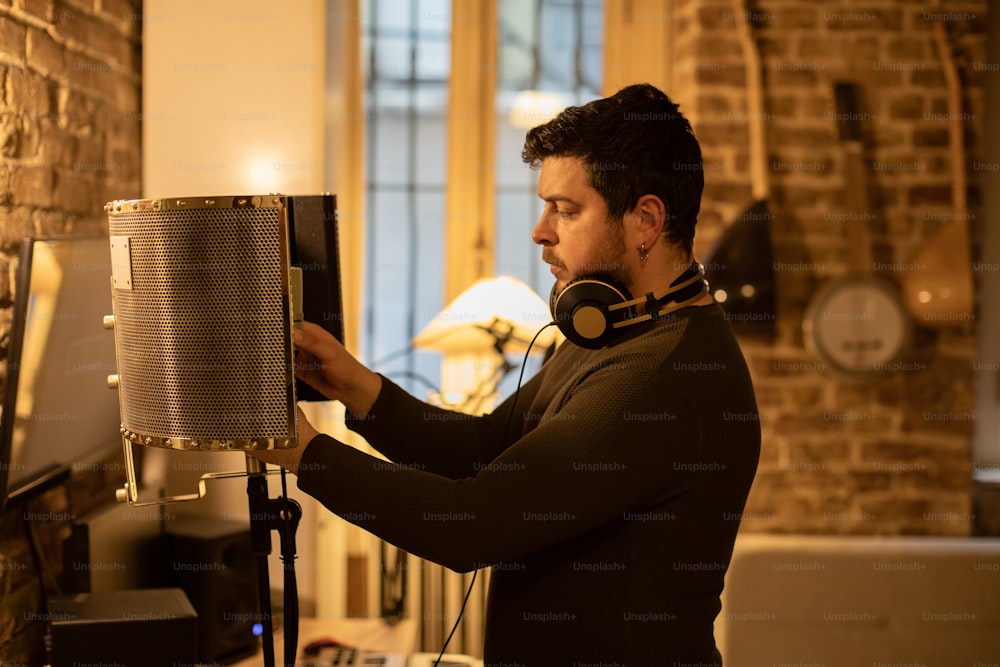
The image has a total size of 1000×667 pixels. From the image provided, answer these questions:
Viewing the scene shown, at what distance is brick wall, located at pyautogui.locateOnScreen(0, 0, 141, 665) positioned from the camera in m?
1.78

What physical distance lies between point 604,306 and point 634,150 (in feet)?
0.76

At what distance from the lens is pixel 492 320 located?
242 centimetres

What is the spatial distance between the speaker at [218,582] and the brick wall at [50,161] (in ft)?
0.85

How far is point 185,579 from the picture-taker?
2096 mm

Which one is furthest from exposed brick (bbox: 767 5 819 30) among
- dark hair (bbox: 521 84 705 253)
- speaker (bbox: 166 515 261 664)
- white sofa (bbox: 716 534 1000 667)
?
speaker (bbox: 166 515 261 664)

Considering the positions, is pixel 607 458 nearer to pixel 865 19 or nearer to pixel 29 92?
pixel 29 92

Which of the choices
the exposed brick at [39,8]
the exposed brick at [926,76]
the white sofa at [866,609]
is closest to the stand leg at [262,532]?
the exposed brick at [39,8]

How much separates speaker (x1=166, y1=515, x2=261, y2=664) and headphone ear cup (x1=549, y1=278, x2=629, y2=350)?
1.12 metres

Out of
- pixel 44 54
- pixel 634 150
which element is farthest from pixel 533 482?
pixel 44 54

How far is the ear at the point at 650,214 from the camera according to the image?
1335 mm

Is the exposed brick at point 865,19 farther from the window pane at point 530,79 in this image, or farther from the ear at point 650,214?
the ear at point 650,214

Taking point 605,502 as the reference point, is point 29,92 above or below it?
above

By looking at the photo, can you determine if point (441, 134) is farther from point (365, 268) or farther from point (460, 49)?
point (365, 268)

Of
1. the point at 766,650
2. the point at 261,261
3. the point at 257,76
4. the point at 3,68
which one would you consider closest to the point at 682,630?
the point at 261,261
